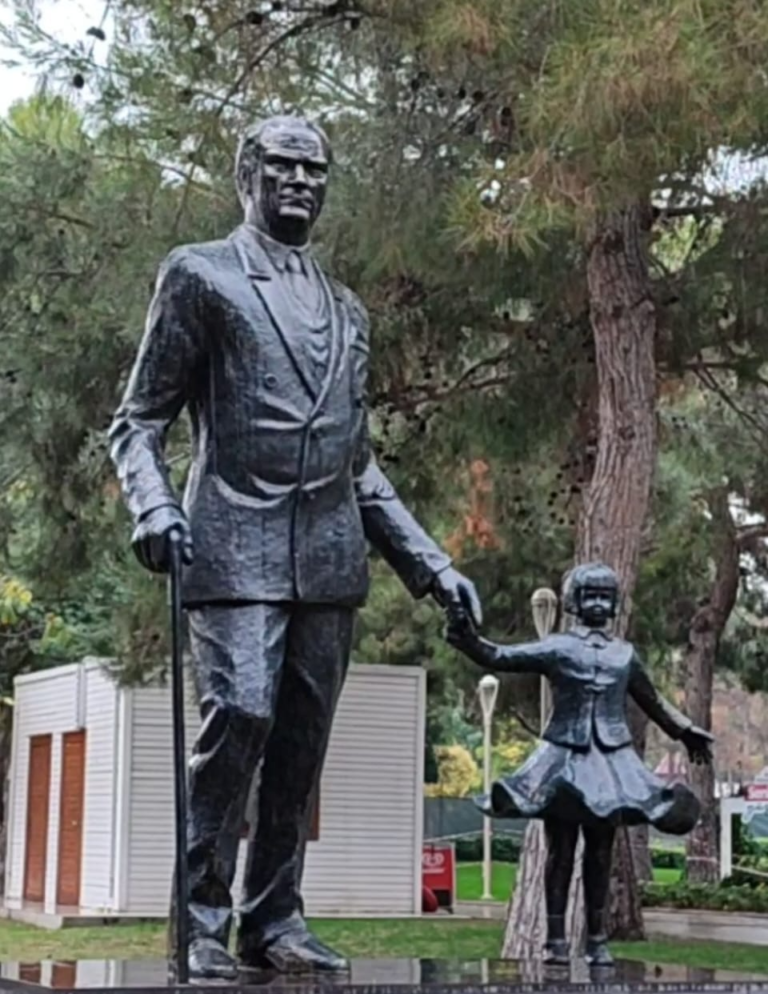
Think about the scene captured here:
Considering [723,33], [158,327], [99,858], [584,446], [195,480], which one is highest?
[723,33]

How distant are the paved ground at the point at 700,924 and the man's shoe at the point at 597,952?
12320 millimetres

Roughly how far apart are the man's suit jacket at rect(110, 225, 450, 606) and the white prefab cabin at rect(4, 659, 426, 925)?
47.8ft

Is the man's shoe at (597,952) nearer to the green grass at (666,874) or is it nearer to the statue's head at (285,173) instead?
the statue's head at (285,173)

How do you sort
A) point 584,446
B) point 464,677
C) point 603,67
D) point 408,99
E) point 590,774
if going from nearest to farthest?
point 590,774 < point 603,67 < point 408,99 < point 584,446 < point 464,677

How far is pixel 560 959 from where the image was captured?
5207 mm

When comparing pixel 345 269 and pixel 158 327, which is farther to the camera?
pixel 345 269

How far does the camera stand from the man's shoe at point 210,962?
4.38 m

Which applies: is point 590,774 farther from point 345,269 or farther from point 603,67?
point 345,269

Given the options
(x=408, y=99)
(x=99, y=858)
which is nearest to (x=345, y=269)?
(x=408, y=99)

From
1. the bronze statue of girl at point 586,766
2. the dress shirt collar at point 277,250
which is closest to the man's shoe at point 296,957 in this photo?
the bronze statue of girl at point 586,766

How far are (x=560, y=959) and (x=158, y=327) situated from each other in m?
2.04

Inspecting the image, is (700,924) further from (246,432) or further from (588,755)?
(246,432)

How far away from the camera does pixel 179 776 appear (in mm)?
4359

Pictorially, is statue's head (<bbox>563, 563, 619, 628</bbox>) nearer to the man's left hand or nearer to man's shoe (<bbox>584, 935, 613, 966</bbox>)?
the man's left hand
